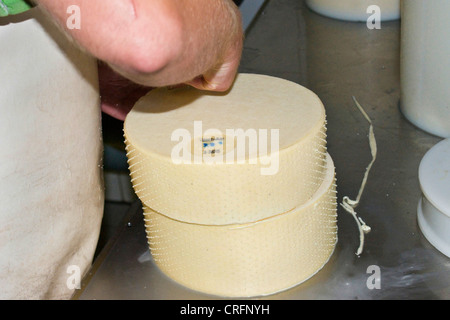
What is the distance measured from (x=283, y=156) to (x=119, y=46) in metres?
0.24

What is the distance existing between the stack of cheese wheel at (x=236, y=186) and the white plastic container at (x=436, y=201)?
13 centimetres

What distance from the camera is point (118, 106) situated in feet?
3.72

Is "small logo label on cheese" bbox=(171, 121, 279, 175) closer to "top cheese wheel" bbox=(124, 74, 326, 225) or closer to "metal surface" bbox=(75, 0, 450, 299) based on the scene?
"top cheese wheel" bbox=(124, 74, 326, 225)

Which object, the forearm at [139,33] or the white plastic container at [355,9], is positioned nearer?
the forearm at [139,33]

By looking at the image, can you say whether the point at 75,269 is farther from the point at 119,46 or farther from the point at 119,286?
the point at 119,46

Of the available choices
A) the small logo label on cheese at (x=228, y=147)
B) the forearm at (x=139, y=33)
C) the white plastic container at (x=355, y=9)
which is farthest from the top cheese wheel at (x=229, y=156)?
the white plastic container at (x=355, y=9)

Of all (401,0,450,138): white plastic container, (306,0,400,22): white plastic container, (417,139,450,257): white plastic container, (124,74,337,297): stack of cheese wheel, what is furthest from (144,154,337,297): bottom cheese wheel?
(306,0,400,22): white plastic container

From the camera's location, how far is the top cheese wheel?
780 mm

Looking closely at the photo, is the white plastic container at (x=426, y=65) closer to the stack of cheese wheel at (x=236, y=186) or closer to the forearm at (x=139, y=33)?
the stack of cheese wheel at (x=236, y=186)

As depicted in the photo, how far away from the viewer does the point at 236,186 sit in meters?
0.78

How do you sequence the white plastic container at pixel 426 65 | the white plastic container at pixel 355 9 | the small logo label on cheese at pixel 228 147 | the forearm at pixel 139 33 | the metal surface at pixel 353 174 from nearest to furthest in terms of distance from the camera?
the forearm at pixel 139 33, the small logo label on cheese at pixel 228 147, the metal surface at pixel 353 174, the white plastic container at pixel 426 65, the white plastic container at pixel 355 9

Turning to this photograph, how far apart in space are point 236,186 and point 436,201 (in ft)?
0.97

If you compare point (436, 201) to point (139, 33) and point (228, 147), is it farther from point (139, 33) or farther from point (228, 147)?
point (139, 33)

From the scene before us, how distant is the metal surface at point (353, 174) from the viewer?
34.4 inches
